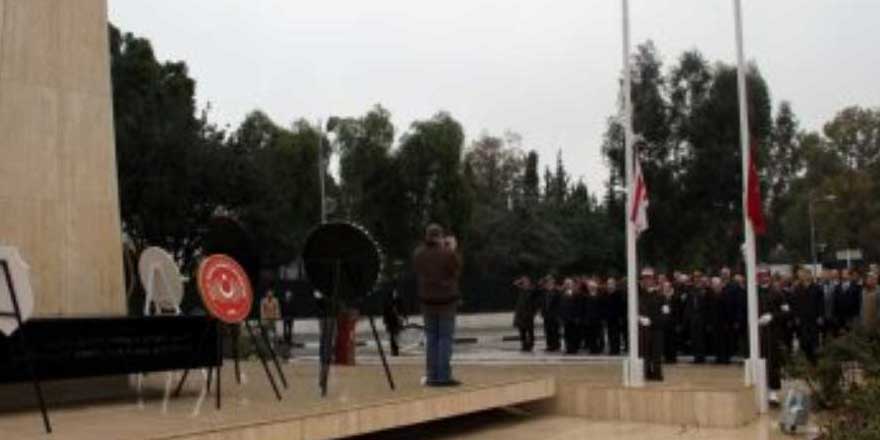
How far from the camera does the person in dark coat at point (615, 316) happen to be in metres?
24.2

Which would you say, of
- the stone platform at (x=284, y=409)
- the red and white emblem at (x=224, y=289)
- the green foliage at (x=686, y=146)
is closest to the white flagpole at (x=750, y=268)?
the stone platform at (x=284, y=409)

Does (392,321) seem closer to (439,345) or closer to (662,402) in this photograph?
(662,402)

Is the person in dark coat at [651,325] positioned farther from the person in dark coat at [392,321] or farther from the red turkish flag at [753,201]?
the person in dark coat at [392,321]

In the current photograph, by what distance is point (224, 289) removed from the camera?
35.8 feet

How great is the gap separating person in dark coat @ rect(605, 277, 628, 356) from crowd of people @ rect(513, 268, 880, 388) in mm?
20

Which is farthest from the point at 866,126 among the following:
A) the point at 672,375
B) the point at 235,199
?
the point at 672,375

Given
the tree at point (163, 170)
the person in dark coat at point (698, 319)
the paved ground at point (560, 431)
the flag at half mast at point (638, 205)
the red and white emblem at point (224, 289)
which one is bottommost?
the paved ground at point (560, 431)

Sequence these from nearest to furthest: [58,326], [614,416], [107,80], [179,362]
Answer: [58,326] → [179,362] → [107,80] → [614,416]

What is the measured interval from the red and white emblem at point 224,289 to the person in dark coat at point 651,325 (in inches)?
281

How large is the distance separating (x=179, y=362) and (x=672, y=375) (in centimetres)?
823

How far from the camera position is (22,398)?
444 inches

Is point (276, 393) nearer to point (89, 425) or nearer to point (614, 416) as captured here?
point (89, 425)

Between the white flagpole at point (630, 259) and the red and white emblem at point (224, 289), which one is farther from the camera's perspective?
the white flagpole at point (630, 259)

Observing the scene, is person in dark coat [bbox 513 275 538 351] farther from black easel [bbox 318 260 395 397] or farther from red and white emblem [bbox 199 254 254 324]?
red and white emblem [bbox 199 254 254 324]
